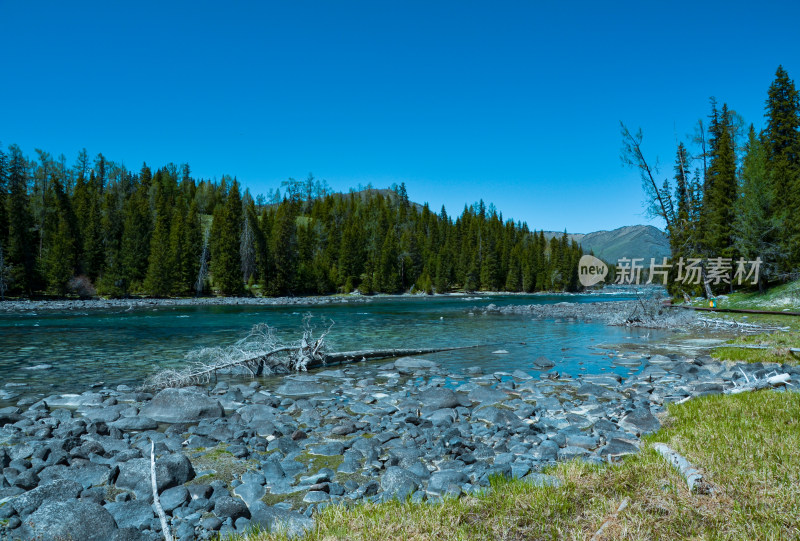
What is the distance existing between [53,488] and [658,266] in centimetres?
4107

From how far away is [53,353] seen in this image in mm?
17578

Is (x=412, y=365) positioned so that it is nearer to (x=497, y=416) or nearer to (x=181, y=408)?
(x=497, y=416)

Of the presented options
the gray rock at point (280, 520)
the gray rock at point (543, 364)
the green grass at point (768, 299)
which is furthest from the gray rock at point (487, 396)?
the green grass at point (768, 299)

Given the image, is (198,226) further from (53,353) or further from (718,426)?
(718,426)

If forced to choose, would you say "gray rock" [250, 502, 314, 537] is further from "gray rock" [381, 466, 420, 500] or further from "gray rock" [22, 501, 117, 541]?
"gray rock" [22, 501, 117, 541]

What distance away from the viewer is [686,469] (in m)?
4.27

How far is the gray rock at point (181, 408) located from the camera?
8523 mm

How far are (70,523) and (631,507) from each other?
16.4 feet

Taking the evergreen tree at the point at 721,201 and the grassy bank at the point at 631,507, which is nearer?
the grassy bank at the point at 631,507

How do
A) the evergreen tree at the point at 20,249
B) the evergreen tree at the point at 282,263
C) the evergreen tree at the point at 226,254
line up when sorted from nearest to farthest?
the evergreen tree at the point at 20,249
the evergreen tree at the point at 226,254
the evergreen tree at the point at 282,263

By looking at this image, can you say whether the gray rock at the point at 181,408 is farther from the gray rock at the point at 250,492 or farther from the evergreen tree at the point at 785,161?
the evergreen tree at the point at 785,161

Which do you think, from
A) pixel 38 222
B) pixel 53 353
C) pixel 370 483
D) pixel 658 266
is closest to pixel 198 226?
pixel 38 222

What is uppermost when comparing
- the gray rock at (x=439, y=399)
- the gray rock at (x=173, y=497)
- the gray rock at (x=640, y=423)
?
the gray rock at (x=640, y=423)

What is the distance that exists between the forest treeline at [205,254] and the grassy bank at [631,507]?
7065cm
